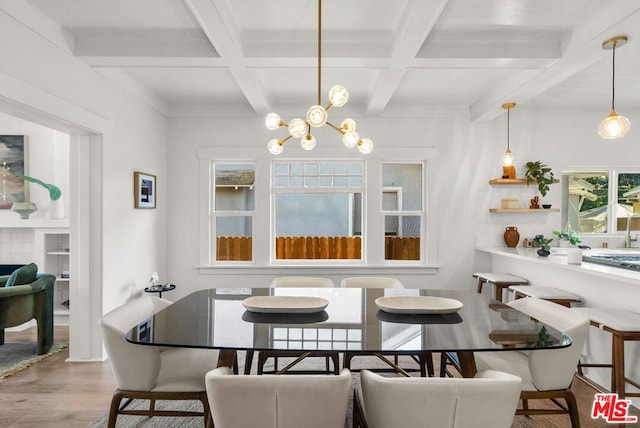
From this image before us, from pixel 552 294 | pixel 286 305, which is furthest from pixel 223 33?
pixel 552 294

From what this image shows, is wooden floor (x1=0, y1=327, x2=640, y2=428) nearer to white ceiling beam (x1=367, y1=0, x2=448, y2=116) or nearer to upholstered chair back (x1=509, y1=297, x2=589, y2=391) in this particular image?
upholstered chair back (x1=509, y1=297, x2=589, y2=391)

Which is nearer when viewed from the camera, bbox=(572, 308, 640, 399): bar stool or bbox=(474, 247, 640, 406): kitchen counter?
bbox=(572, 308, 640, 399): bar stool

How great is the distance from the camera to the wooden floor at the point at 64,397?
2.66 m

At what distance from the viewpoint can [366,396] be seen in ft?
5.11

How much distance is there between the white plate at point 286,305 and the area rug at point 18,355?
7.91ft

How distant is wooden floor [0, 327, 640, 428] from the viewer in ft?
8.73

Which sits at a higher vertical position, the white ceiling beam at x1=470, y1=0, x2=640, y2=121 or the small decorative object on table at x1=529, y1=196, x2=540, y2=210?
the white ceiling beam at x1=470, y1=0, x2=640, y2=121

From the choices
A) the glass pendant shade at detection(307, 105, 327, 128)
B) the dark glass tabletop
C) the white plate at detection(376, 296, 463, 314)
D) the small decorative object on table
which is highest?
the glass pendant shade at detection(307, 105, 327, 128)

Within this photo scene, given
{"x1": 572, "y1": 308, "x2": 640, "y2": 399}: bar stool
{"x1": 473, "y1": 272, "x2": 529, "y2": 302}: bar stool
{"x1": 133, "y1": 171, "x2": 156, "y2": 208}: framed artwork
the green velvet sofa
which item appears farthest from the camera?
{"x1": 133, "y1": 171, "x2": 156, "y2": 208}: framed artwork

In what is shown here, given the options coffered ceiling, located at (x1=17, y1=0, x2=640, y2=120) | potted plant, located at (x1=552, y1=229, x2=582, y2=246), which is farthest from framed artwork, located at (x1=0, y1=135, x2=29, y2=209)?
potted plant, located at (x1=552, y1=229, x2=582, y2=246)

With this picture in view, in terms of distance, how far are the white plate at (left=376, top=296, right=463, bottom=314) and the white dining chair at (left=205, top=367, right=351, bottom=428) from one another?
0.89m

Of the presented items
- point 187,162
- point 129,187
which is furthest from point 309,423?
point 187,162

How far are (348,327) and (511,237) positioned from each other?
3663 millimetres

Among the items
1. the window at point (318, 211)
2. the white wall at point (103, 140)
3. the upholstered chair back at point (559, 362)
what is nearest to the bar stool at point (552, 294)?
the upholstered chair back at point (559, 362)
